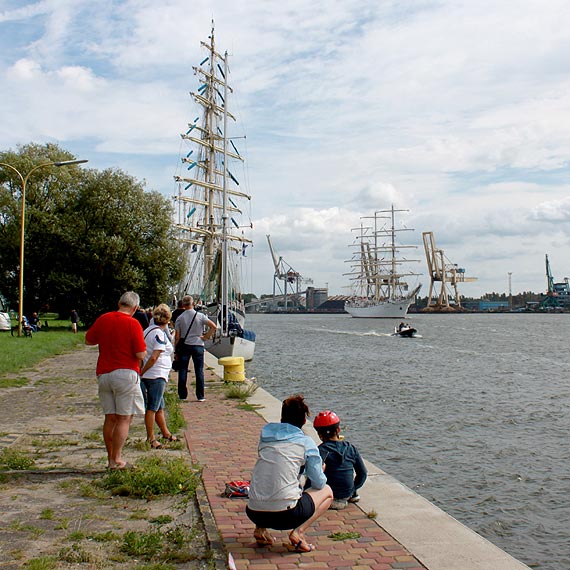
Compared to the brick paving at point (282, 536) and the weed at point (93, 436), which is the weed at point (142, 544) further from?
the weed at point (93, 436)

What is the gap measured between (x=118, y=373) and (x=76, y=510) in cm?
158

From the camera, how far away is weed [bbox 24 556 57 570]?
4664 mm

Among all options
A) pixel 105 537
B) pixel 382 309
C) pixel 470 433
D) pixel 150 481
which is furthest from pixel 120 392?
pixel 382 309

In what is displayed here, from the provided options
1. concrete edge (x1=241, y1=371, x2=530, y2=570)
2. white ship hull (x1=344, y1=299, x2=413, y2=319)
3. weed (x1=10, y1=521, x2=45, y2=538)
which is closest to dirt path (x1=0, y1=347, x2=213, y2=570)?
weed (x1=10, y1=521, x2=45, y2=538)

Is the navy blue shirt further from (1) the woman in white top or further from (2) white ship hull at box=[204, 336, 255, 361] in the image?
(2) white ship hull at box=[204, 336, 255, 361]

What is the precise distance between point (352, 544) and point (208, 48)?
58637mm

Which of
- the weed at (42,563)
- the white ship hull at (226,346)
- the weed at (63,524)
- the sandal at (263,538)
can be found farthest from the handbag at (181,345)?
the white ship hull at (226,346)

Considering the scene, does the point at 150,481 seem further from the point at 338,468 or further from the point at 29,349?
the point at 29,349

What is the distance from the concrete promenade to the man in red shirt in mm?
1052

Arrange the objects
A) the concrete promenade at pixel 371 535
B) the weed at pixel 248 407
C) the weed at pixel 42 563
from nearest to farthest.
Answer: the weed at pixel 42 563 < the concrete promenade at pixel 371 535 < the weed at pixel 248 407

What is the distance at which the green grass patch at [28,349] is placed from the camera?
754 inches

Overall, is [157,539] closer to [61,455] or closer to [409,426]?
[61,455]

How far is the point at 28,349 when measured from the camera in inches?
961

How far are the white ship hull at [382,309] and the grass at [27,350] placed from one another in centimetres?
11365
